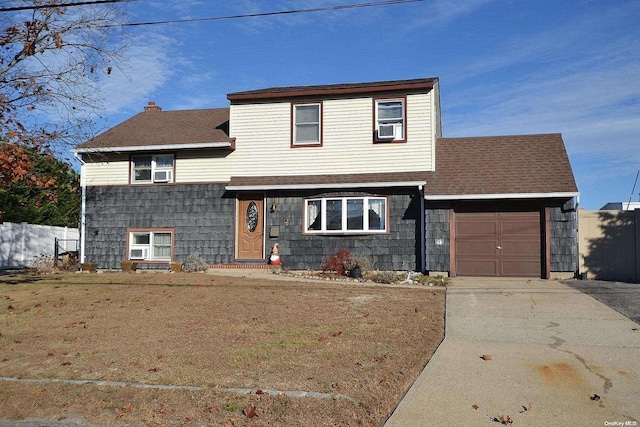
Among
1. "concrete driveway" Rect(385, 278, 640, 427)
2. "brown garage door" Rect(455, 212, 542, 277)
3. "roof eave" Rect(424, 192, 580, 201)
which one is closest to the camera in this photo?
"concrete driveway" Rect(385, 278, 640, 427)

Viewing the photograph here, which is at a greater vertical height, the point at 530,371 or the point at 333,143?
the point at 333,143

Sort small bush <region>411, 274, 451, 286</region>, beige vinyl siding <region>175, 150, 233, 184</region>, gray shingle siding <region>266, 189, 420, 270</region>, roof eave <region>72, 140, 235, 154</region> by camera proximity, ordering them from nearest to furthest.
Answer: small bush <region>411, 274, 451, 286</region> < gray shingle siding <region>266, 189, 420, 270</region> < roof eave <region>72, 140, 235, 154</region> < beige vinyl siding <region>175, 150, 233, 184</region>

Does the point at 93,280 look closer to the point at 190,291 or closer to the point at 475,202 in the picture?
the point at 190,291

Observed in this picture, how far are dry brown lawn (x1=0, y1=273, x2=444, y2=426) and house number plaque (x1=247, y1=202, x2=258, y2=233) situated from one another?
19.2 feet

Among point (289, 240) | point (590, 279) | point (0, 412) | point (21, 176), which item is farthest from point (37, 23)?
point (590, 279)

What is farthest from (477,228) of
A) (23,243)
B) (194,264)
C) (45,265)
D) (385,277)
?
(23,243)

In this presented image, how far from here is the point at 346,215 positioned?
18109 millimetres

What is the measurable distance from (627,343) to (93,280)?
42.5ft

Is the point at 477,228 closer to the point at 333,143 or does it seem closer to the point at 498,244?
the point at 498,244

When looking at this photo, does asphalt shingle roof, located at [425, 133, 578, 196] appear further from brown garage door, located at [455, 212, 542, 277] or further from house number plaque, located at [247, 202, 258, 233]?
house number plaque, located at [247, 202, 258, 233]

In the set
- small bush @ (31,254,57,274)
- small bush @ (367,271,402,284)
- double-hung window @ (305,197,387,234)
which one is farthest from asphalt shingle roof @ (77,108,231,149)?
small bush @ (367,271,402,284)

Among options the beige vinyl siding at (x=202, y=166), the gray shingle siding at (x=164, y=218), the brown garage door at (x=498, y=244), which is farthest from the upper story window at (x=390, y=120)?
the gray shingle siding at (x=164, y=218)

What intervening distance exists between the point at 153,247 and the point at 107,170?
10.7ft

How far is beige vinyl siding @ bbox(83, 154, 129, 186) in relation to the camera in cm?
2008
